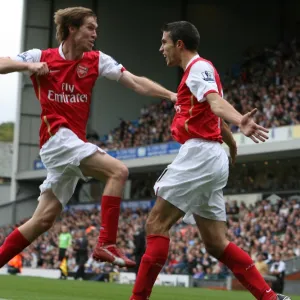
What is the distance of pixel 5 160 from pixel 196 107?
62.0 metres

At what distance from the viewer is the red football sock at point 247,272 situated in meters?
6.75

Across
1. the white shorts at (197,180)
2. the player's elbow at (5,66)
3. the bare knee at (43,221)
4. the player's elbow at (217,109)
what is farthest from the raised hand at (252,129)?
the bare knee at (43,221)

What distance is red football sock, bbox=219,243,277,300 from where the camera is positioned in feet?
22.1

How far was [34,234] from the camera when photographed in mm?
7926

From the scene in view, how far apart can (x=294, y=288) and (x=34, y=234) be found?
1325 centimetres

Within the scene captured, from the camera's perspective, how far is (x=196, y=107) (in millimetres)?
6723

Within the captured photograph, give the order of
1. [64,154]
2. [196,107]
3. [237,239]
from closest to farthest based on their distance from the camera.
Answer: [196,107] < [64,154] < [237,239]

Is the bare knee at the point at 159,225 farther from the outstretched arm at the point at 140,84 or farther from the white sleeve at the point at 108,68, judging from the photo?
the white sleeve at the point at 108,68

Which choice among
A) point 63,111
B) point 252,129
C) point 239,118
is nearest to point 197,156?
point 239,118

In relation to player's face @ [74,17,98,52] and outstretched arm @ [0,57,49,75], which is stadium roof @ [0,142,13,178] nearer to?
player's face @ [74,17,98,52]

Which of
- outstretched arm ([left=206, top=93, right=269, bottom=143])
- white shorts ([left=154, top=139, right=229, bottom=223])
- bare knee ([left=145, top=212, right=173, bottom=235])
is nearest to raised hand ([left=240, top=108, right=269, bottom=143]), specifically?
outstretched arm ([left=206, top=93, right=269, bottom=143])

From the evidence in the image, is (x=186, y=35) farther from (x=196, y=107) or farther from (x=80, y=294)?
(x=80, y=294)

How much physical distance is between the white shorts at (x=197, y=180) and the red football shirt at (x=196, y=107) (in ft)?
0.26

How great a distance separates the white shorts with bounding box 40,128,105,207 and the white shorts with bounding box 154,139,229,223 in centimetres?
100
